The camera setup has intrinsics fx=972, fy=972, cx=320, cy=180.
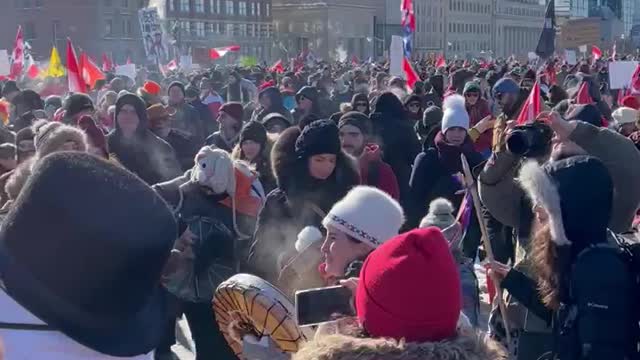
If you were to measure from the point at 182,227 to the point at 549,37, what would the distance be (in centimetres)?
1388

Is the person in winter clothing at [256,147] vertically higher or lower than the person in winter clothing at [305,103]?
higher

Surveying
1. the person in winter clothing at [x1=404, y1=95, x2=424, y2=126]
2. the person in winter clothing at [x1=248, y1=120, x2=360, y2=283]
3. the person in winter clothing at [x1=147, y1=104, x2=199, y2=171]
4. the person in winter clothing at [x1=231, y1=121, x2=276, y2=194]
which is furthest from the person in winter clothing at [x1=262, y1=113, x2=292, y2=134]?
the person in winter clothing at [x1=404, y1=95, x2=424, y2=126]

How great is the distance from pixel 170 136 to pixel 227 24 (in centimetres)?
7459

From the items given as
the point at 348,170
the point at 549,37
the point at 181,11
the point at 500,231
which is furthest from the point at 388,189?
the point at 181,11

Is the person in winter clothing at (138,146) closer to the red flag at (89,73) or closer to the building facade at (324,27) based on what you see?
the red flag at (89,73)

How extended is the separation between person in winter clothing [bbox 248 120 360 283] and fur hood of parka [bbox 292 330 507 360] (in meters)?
2.38

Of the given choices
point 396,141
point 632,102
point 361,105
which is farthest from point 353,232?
point 632,102

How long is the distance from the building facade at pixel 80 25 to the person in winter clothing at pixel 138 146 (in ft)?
203

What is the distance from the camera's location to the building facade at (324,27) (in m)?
91.5

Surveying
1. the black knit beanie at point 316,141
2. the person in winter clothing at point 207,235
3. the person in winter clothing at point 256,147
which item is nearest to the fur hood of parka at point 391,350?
the person in winter clothing at point 207,235

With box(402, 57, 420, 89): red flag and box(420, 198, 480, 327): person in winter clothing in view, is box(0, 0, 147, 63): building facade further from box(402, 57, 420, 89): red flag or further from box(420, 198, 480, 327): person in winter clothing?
box(420, 198, 480, 327): person in winter clothing

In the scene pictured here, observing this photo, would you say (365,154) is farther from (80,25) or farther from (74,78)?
(80,25)

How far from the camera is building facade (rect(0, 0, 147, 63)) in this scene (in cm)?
6862

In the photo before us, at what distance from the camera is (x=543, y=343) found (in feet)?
12.3
